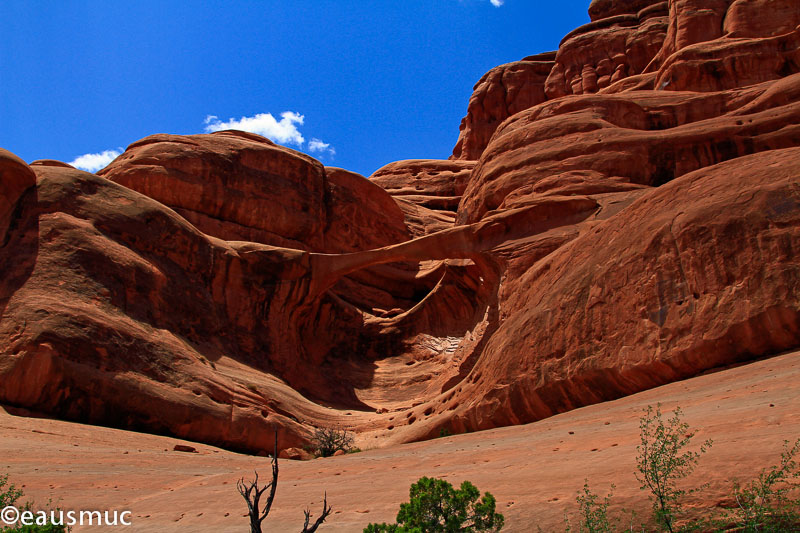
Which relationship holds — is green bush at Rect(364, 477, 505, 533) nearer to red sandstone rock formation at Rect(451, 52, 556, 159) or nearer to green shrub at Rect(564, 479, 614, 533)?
green shrub at Rect(564, 479, 614, 533)

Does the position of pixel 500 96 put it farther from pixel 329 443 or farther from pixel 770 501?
pixel 770 501

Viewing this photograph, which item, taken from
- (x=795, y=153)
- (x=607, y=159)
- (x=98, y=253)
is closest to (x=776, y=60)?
(x=607, y=159)

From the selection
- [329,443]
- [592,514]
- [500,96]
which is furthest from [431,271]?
[500,96]

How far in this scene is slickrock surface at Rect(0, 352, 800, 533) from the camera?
21.4 ft

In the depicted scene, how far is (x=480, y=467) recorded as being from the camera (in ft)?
30.3

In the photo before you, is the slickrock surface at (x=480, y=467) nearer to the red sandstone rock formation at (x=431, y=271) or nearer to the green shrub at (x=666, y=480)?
the green shrub at (x=666, y=480)

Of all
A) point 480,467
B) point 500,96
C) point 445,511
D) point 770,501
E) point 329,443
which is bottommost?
point 770,501

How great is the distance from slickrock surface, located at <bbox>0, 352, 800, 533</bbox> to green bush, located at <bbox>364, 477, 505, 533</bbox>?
385 mm

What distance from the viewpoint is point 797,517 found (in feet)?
16.4

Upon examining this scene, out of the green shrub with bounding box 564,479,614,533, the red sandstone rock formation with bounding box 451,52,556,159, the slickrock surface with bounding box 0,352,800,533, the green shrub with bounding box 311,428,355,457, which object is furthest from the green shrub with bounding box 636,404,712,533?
the red sandstone rock formation with bounding box 451,52,556,159

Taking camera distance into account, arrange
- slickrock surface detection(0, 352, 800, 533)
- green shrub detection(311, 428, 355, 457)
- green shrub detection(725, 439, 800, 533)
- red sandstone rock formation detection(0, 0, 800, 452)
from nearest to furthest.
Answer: green shrub detection(725, 439, 800, 533), slickrock surface detection(0, 352, 800, 533), red sandstone rock formation detection(0, 0, 800, 452), green shrub detection(311, 428, 355, 457)

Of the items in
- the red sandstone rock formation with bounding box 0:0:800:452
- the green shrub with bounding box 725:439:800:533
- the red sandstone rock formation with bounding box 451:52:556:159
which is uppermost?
the red sandstone rock formation with bounding box 451:52:556:159

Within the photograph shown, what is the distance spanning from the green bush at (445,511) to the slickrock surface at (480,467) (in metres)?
0.39

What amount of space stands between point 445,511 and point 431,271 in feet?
98.7
